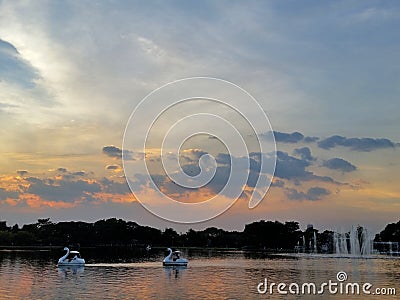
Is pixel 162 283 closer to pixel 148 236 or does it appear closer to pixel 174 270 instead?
pixel 174 270

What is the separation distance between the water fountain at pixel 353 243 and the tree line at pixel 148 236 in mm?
25973

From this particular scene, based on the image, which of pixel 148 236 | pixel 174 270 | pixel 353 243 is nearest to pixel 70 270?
pixel 174 270

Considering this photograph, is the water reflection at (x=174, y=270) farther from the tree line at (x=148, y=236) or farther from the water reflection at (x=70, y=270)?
the tree line at (x=148, y=236)

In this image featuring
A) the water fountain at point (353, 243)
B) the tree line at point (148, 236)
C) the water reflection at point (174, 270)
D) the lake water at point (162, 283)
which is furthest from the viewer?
the tree line at point (148, 236)

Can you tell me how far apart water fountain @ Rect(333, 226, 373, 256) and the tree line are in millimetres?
25973

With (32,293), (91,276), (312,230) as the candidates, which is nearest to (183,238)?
(312,230)

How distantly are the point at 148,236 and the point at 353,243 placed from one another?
6860 cm

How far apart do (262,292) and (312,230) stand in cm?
10307

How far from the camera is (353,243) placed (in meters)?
84.6

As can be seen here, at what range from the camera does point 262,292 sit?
3197 centimetres

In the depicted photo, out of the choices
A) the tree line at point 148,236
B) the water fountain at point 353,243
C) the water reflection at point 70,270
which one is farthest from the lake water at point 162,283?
the tree line at point 148,236

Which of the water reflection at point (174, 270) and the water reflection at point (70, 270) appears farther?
the water reflection at point (70, 270)

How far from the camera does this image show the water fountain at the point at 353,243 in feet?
277

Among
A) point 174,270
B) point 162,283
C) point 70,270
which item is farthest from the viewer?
point 174,270
